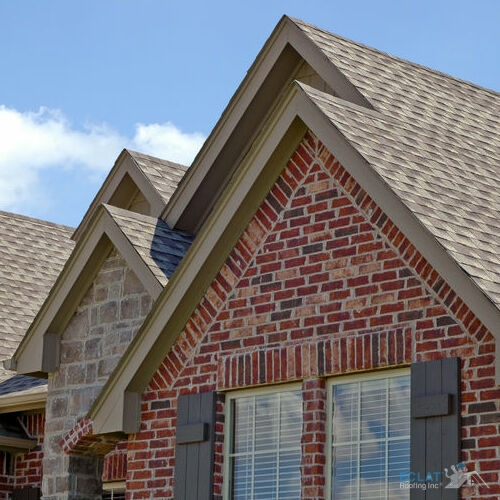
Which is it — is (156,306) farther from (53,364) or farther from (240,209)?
(53,364)

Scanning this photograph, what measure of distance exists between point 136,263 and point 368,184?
3.44 meters

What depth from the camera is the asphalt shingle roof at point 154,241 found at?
14.1 metres

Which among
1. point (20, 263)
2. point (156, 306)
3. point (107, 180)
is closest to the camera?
point (156, 306)

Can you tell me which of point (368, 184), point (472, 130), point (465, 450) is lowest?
point (465, 450)

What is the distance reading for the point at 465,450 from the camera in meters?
10.3

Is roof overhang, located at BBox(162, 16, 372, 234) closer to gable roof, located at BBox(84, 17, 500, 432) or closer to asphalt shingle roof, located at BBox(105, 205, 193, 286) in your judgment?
gable roof, located at BBox(84, 17, 500, 432)

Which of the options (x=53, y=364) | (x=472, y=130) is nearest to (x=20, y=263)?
(x=53, y=364)

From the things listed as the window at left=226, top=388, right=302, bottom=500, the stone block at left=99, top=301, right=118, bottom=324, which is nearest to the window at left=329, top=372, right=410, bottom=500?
the window at left=226, top=388, right=302, bottom=500

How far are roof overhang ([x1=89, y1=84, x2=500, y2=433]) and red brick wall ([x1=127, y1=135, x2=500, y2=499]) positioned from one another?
0.10 metres

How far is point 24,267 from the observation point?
21.3 meters

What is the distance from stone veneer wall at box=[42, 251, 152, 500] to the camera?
565 inches

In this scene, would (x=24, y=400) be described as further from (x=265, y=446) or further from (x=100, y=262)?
(x=265, y=446)

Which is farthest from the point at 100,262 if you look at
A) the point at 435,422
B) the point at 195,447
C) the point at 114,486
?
the point at 435,422

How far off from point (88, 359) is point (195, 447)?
275 centimetres
